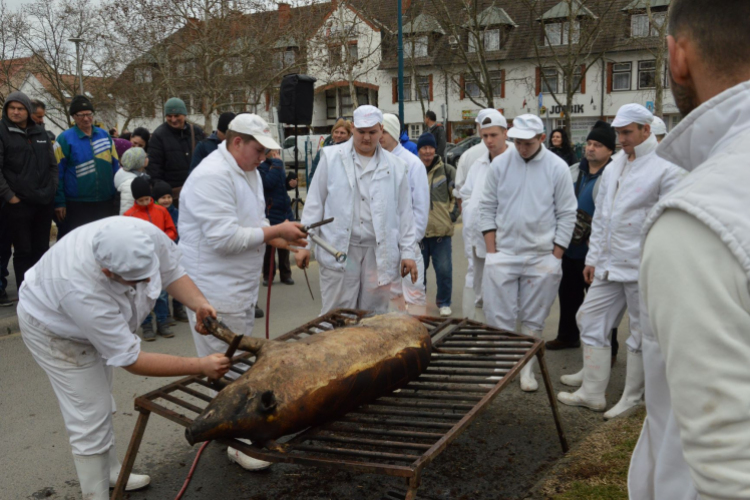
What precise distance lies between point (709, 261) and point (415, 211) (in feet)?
15.7

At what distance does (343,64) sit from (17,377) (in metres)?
20.0

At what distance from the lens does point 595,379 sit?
186 inches

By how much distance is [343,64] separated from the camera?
933 inches

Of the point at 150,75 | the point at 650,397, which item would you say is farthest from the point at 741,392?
the point at 150,75

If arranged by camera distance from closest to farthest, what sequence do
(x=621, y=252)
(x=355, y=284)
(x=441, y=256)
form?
1. (x=621, y=252)
2. (x=355, y=284)
3. (x=441, y=256)

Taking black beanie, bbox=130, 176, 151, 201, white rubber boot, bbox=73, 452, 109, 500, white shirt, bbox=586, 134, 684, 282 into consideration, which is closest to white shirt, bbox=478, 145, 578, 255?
white shirt, bbox=586, 134, 684, 282

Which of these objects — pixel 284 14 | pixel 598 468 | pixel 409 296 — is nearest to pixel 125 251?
pixel 598 468

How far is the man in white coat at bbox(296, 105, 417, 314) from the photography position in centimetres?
472

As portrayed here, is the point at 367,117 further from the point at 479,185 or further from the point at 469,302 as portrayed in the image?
the point at 469,302

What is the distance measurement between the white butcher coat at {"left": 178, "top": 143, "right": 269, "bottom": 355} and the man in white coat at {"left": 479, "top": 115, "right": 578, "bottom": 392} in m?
2.01

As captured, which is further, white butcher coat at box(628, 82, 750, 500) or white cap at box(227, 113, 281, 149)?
white cap at box(227, 113, 281, 149)

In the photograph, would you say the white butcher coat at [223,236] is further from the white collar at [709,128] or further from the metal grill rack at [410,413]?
the white collar at [709,128]

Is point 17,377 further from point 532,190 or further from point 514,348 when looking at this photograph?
point 532,190

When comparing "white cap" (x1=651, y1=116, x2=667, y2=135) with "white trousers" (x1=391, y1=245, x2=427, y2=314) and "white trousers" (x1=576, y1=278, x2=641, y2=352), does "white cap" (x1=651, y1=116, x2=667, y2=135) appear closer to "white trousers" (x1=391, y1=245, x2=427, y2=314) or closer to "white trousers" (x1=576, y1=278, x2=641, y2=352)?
"white trousers" (x1=576, y1=278, x2=641, y2=352)
